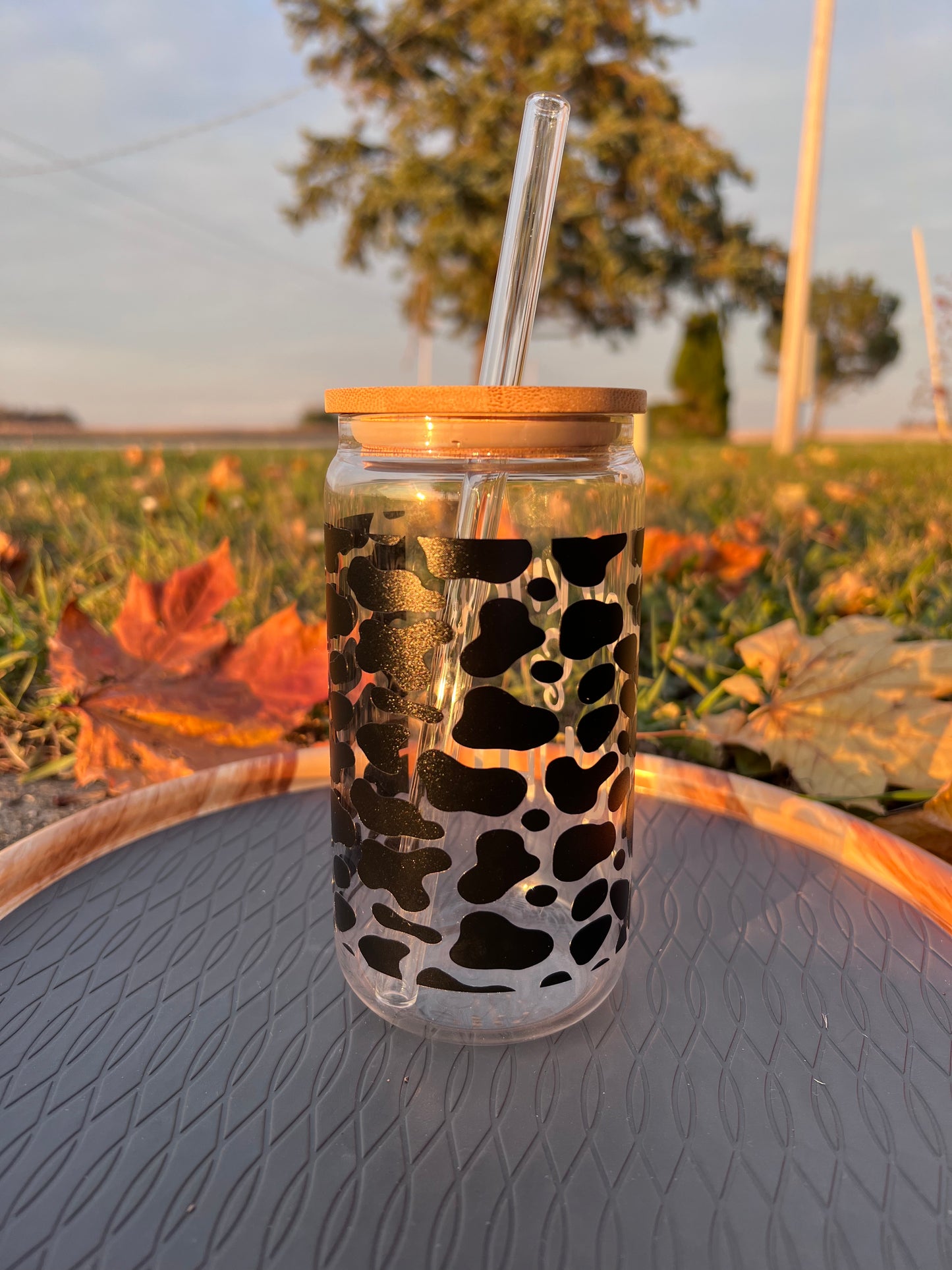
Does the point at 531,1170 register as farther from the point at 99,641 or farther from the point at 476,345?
the point at 476,345

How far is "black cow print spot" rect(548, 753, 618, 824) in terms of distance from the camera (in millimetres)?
384

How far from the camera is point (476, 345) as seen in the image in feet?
38.1

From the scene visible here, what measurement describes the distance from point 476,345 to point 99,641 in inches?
457

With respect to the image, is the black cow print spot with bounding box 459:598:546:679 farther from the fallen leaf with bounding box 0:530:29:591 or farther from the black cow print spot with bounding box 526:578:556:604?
the fallen leaf with bounding box 0:530:29:591

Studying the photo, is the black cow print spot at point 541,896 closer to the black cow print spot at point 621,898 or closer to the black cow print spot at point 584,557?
the black cow print spot at point 621,898

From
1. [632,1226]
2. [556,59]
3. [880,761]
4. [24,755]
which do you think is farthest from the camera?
[556,59]

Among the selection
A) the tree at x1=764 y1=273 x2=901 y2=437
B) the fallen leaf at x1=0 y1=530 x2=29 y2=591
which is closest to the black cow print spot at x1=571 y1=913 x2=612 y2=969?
the fallen leaf at x1=0 y1=530 x2=29 y2=591

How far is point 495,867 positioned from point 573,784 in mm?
49

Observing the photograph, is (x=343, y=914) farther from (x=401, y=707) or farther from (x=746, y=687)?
(x=746, y=687)

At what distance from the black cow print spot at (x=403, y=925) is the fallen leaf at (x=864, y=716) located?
362 millimetres

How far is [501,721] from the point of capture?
1.19 feet

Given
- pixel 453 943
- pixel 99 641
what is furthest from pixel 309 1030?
pixel 99 641

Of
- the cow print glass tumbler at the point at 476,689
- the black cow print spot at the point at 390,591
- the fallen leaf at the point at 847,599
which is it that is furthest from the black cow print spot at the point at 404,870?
the fallen leaf at the point at 847,599

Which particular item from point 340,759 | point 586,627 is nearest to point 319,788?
point 340,759
